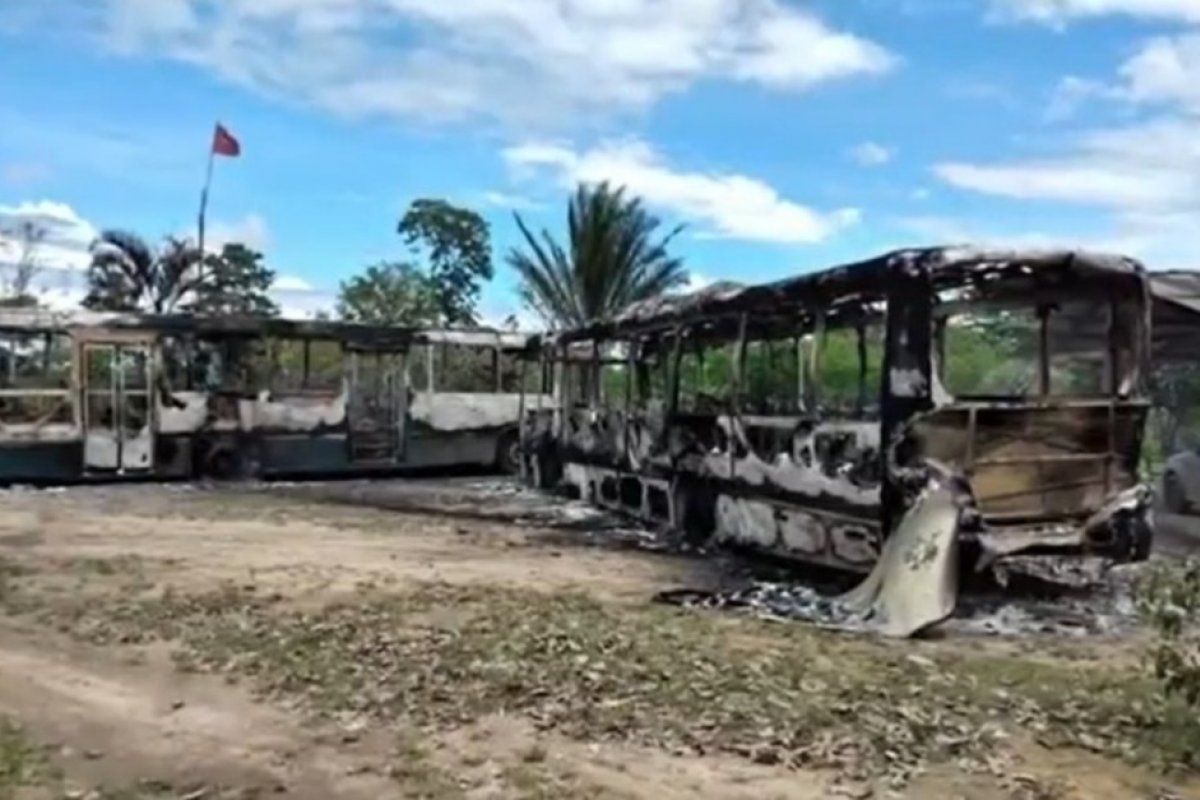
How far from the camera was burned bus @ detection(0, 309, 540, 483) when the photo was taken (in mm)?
19203

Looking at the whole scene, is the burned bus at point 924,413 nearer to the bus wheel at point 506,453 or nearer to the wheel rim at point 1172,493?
the wheel rim at point 1172,493

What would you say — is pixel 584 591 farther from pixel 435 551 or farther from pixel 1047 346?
pixel 1047 346

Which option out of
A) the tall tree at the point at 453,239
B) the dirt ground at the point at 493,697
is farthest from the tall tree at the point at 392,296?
the dirt ground at the point at 493,697

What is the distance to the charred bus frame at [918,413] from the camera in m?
9.14

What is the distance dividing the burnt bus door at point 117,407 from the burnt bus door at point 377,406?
3320mm

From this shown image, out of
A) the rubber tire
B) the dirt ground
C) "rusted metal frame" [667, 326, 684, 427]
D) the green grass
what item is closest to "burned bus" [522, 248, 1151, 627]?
"rusted metal frame" [667, 326, 684, 427]

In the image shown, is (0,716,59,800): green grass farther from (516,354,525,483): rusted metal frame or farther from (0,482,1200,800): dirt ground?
(516,354,525,483): rusted metal frame

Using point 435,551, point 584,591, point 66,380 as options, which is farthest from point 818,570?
point 66,380

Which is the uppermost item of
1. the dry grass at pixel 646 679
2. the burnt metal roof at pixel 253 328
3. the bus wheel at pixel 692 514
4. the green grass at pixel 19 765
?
the burnt metal roof at pixel 253 328

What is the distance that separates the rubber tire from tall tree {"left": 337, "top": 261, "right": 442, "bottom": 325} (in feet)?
76.9

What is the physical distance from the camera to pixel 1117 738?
5.70 metres

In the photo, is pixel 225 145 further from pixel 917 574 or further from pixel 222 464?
pixel 917 574

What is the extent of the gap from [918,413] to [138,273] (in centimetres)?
2650

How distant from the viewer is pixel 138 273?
3166 cm
